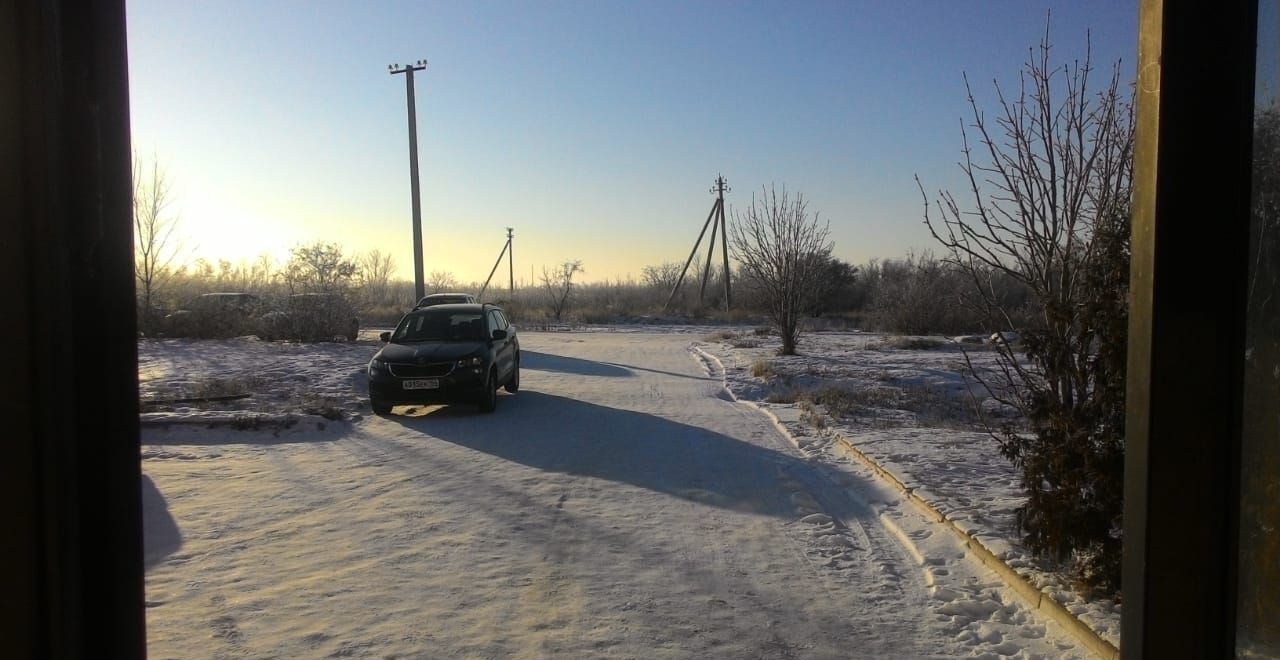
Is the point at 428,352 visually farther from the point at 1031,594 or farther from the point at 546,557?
the point at 1031,594

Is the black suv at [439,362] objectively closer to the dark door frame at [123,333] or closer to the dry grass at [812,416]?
the dry grass at [812,416]

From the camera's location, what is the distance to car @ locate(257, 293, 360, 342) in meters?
26.1

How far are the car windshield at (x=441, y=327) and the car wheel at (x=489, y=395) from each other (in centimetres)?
72

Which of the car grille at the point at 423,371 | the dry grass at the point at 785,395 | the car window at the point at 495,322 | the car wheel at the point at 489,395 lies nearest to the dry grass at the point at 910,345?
the dry grass at the point at 785,395

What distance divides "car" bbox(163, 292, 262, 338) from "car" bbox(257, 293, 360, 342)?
1099 mm

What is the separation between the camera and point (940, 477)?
7703mm

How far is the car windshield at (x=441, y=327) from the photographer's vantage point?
43.8 ft

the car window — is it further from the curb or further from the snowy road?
the curb

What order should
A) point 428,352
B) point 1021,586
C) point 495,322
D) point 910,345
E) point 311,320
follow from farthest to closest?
point 910,345
point 311,320
point 495,322
point 428,352
point 1021,586

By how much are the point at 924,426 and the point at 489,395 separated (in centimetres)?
663

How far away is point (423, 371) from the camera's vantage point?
12.3m

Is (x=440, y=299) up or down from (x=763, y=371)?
up

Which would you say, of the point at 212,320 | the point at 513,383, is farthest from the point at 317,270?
the point at 513,383

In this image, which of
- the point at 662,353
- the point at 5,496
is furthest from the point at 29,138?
the point at 662,353
